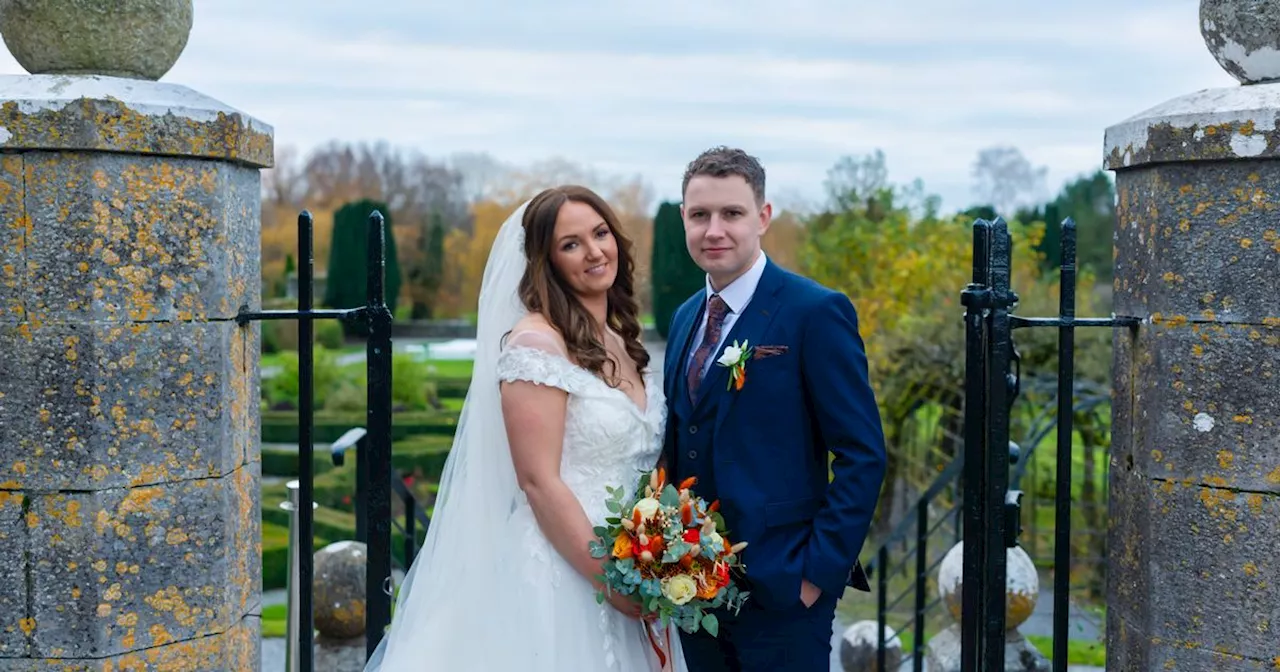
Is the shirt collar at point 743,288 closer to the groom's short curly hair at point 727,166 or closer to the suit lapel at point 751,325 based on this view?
the suit lapel at point 751,325

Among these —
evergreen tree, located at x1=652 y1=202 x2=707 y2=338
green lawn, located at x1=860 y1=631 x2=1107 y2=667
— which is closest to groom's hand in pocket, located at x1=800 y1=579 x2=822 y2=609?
green lawn, located at x1=860 y1=631 x2=1107 y2=667

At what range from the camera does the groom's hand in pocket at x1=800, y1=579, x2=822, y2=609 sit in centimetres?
309

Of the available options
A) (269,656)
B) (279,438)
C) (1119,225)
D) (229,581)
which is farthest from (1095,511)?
(279,438)

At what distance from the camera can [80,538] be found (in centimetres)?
288

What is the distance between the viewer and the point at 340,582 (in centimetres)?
488

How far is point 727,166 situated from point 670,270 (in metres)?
19.6

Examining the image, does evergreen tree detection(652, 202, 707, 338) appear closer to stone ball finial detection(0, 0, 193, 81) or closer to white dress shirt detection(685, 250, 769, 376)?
white dress shirt detection(685, 250, 769, 376)

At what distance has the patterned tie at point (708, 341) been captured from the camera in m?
3.29

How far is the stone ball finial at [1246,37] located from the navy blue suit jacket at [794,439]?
3.66ft

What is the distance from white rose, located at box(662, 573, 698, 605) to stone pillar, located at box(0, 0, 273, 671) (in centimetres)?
113

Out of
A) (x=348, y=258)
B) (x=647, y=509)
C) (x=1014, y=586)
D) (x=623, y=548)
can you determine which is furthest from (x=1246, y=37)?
(x=348, y=258)

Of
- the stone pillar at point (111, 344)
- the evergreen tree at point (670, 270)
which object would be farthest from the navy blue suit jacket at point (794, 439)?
the evergreen tree at point (670, 270)

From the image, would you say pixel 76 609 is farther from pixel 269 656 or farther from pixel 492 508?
pixel 269 656

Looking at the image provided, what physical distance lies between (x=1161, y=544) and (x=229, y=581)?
2.34m
